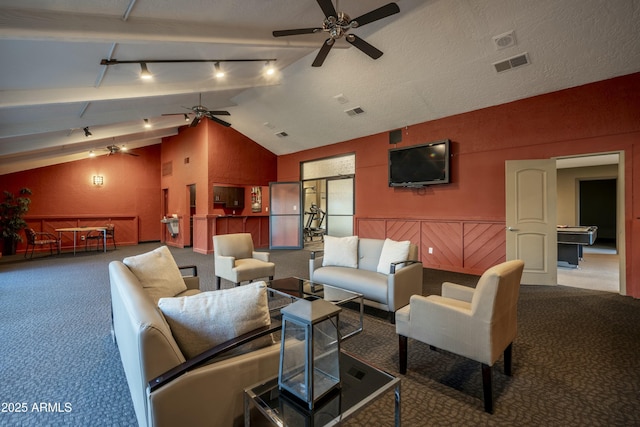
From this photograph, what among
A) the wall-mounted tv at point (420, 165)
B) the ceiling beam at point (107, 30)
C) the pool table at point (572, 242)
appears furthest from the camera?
the wall-mounted tv at point (420, 165)

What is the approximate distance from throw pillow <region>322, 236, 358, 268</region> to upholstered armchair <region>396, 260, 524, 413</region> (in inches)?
65.6

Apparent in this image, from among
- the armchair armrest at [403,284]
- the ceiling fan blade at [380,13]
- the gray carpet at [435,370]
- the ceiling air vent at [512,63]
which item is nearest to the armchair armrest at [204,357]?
the gray carpet at [435,370]

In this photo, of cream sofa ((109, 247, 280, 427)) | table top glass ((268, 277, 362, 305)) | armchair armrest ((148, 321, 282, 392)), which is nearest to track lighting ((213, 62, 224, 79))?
table top glass ((268, 277, 362, 305))

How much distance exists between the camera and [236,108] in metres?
7.82

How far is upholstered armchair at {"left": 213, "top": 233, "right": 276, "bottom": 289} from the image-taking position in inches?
156

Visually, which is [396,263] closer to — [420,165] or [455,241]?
[455,241]

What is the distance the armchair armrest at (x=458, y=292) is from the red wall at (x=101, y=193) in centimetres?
1069

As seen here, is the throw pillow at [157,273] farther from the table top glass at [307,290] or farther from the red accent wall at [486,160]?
the red accent wall at [486,160]

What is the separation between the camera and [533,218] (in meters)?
4.78

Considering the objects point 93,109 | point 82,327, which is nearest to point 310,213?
point 93,109

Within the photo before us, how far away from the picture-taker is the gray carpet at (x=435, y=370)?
1782 millimetres

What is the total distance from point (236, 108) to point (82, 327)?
6.27 m

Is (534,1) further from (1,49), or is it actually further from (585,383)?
(1,49)

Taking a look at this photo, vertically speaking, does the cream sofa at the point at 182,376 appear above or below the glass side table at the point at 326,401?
above
